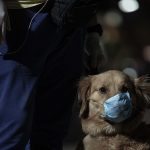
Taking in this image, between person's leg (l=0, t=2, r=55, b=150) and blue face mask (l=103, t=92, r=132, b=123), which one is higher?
person's leg (l=0, t=2, r=55, b=150)

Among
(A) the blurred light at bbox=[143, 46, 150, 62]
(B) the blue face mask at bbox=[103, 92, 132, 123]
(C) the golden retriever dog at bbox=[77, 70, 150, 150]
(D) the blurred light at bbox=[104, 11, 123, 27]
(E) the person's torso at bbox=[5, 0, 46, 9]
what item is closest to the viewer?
(E) the person's torso at bbox=[5, 0, 46, 9]

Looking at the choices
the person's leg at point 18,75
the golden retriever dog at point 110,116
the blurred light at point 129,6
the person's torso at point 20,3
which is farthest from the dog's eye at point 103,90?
the blurred light at point 129,6

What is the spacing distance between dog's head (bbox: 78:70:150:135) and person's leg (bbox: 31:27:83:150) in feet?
0.26

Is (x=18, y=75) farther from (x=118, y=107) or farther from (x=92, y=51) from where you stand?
(x=92, y=51)

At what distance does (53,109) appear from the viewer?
3.01m

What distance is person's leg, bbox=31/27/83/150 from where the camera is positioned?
2.84 metres

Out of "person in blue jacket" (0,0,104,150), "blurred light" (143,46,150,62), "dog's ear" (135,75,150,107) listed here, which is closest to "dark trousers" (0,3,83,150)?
"person in blue jacket" (0,0,104,150)

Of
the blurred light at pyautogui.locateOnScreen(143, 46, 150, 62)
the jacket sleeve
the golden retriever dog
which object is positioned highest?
the jacket sleeve

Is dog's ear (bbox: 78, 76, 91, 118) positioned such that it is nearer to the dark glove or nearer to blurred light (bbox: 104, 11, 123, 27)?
the dark glove

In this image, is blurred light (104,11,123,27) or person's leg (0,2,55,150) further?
blurred light (104,11,123,27)

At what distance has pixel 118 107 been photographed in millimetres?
2803

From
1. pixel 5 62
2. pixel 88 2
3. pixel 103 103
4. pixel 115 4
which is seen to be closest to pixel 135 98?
pixel 103 103

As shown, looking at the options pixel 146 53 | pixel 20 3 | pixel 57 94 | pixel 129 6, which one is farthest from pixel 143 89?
pixel 129 6

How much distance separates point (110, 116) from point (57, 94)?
310 millimetres
